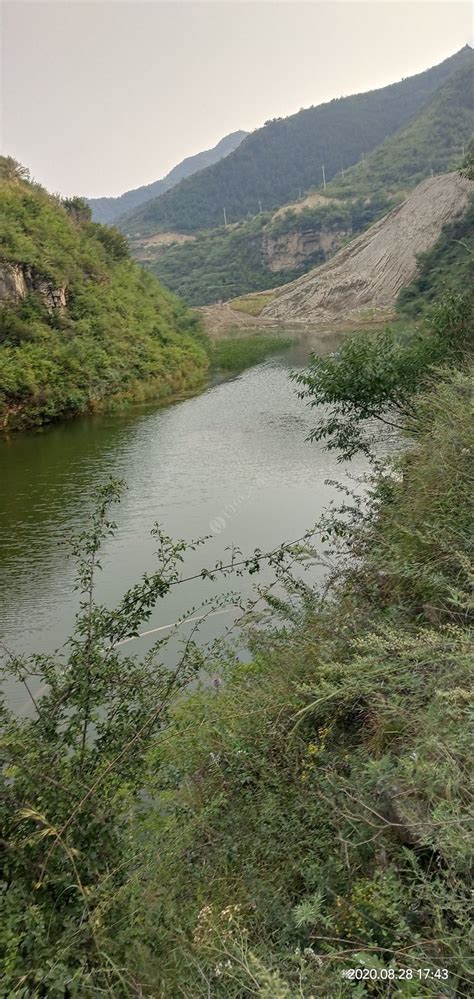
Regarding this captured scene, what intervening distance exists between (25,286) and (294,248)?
79133mm

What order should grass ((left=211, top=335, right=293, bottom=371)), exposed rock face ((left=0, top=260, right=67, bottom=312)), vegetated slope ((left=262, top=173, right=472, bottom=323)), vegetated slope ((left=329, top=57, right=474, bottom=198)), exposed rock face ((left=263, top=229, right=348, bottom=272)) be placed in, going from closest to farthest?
exposed rock face ((left=0, top=260, right=67, bottom=312)) → grass ((left=211, top=335, right=293, bottom=371)) → vegetated slope ((left=262, top=173, right=472, bottom=323)) → exposed rock face ((left=263, top=229, right=348, bottom=272)) → vegetated slope ((left=329, top=57, right=474, bottom=198))

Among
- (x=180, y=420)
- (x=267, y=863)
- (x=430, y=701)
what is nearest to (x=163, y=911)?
(x=267, y=863)

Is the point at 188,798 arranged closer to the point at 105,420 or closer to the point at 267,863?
the point at 267,863

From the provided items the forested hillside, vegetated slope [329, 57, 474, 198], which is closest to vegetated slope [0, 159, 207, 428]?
the forested hillside

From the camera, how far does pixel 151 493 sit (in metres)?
14.4

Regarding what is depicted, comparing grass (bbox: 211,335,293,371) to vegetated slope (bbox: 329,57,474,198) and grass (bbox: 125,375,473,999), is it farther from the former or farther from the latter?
vegetated slope (bbox: 329,57,474,198)

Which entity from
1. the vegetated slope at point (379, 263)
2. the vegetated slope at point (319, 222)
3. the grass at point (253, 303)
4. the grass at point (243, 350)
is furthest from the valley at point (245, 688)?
the vegetated slope at point (319, 222)

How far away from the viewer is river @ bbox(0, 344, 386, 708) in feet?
30.8

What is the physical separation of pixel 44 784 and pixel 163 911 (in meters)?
0.85

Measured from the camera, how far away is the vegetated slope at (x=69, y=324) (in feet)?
78.2

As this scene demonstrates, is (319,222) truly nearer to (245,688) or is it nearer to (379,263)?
(379,263)

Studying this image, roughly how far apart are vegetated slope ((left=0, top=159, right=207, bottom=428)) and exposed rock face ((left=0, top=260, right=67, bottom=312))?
45mm

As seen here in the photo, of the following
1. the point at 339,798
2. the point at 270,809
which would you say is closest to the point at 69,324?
the point at 270,809

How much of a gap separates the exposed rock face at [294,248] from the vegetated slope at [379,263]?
29.4 meters
